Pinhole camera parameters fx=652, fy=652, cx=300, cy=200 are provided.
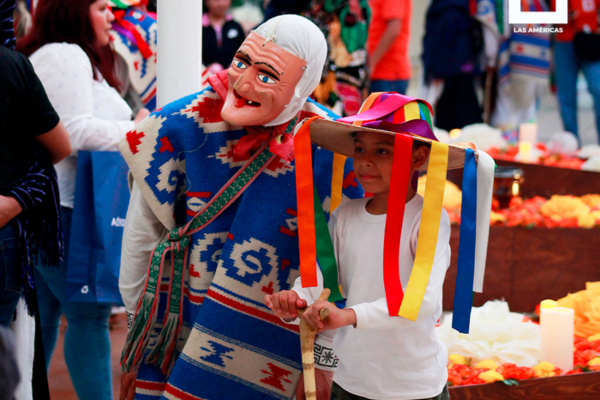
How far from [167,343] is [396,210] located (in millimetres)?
753

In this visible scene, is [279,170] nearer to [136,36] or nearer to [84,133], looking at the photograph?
[84,133]

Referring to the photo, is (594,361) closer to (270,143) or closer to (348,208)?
(348,208)

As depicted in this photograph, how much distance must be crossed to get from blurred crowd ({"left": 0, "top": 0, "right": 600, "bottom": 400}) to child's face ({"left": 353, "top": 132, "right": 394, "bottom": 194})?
80 cm

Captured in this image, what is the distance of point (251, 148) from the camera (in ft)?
5.50

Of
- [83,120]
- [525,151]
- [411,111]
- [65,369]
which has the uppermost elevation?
[411,111]

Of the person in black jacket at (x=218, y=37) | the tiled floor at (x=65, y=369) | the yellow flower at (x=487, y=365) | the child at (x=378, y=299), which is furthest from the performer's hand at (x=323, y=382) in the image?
the person in black jacket at (x=218, y=37)

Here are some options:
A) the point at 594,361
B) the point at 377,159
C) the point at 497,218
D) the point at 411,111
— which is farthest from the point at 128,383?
the point at 497,218

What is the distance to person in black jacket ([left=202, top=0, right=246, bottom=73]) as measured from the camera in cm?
404

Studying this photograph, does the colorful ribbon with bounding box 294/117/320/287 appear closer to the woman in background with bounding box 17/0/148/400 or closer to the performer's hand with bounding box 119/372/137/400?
the performer's hand with bounding box 119/372/137/400

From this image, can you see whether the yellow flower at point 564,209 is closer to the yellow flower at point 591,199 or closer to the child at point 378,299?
the yellow flower at point 591,199

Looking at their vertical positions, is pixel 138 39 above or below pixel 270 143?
above

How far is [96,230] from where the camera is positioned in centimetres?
221

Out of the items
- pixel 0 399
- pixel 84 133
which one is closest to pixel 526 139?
pixel 84 133

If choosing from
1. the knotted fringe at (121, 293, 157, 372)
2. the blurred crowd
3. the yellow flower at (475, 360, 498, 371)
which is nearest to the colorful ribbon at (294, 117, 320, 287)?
the knotted fringe at (121, 293, 157, 372)
